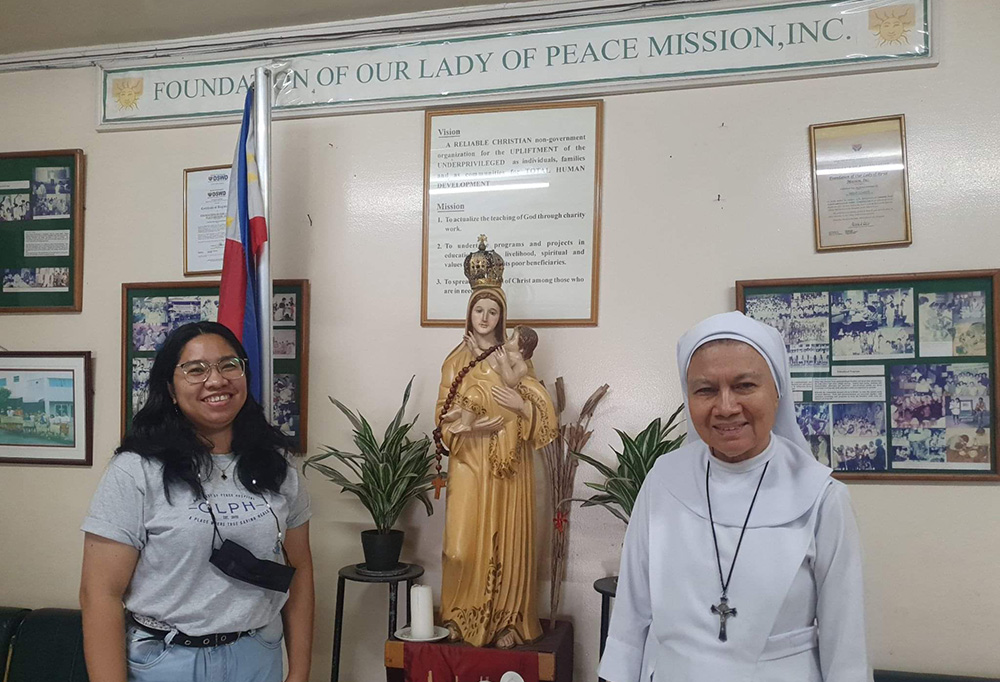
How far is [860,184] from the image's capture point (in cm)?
272

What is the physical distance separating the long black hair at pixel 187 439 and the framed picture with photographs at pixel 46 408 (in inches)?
55.9

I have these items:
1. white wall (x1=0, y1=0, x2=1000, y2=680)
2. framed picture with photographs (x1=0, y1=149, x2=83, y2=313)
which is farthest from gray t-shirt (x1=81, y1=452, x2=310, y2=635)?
framed picture with photographs (x1=0, y1=149, x2=83, y2=313)

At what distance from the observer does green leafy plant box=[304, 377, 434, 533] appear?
2775 millimetres

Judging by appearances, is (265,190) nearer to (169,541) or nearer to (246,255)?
(246,255)

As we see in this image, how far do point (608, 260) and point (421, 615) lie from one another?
1.34m

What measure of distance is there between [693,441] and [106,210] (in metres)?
2.71

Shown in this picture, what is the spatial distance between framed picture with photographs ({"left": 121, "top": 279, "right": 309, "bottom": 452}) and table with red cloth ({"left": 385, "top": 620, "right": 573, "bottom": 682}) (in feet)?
3.08

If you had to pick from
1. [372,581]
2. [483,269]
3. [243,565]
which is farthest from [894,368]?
[243,565]

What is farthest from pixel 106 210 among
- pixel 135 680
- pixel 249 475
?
pixel 135 680

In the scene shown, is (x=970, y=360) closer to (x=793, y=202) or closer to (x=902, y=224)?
(x=902, y=224)

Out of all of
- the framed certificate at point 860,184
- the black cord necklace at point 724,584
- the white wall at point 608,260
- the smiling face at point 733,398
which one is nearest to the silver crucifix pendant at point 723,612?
the black cord necklace at point 724,584

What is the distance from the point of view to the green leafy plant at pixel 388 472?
9.11ft

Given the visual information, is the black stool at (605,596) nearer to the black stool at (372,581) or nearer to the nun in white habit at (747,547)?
the black stool at (372,581)

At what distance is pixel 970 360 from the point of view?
260 centimetres
